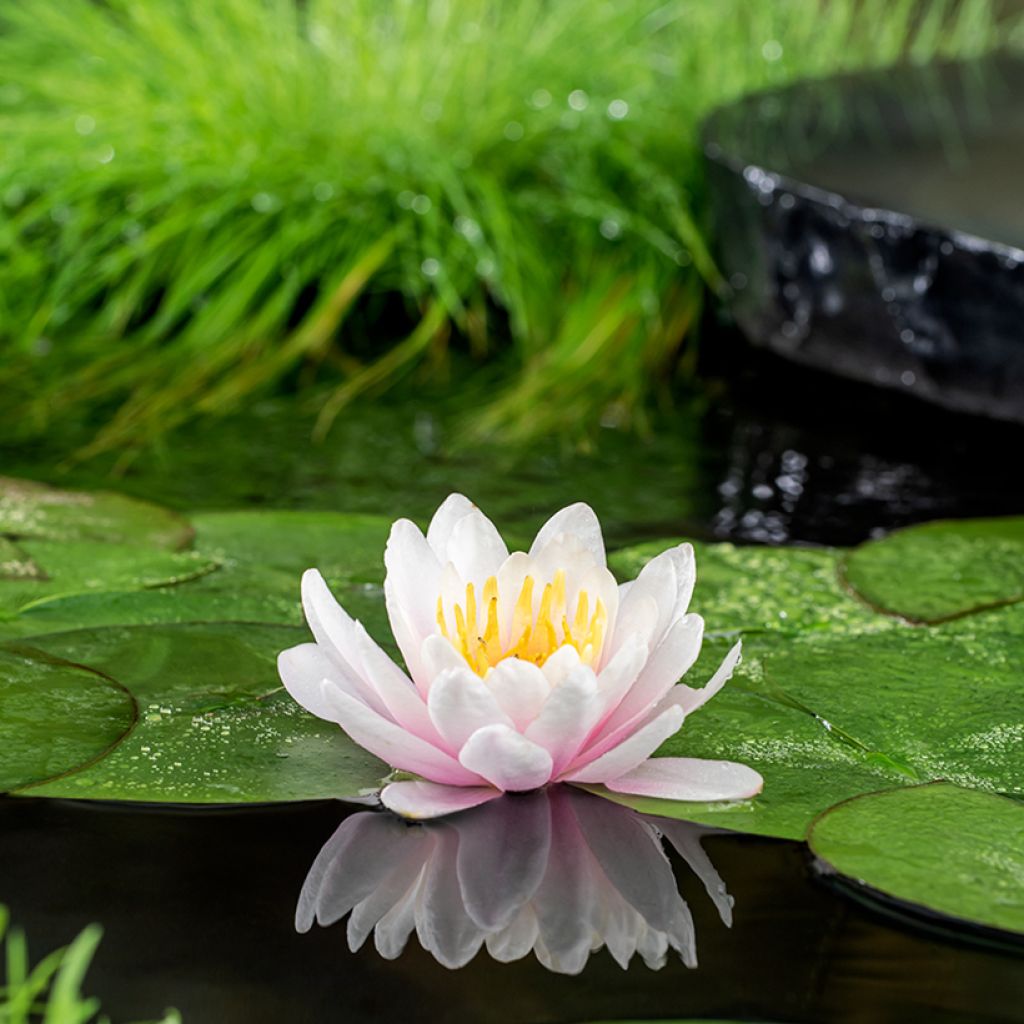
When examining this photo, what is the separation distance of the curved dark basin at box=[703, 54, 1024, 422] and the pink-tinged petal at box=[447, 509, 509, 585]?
0.86 meters

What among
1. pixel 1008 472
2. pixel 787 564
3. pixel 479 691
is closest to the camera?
pixel 479 691

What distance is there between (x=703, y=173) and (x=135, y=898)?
1433 millimetres

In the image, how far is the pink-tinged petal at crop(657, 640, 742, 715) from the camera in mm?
766

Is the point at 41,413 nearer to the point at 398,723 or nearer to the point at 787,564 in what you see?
the point at 787,564

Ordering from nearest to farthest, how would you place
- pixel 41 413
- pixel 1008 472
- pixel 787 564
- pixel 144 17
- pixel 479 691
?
1. pixel 479 691
2. pixel 787 564
3. pixel 1008 472
4. pixel 41 413
5. pixel 144 17

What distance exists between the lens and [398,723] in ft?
2.57

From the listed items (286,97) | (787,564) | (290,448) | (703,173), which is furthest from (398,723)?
(286,97)

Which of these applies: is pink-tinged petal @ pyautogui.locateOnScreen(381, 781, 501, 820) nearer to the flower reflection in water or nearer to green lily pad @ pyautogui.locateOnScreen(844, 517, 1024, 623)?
the flower reflection in water

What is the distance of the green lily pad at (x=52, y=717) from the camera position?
83cm

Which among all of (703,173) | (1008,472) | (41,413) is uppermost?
(703,173)

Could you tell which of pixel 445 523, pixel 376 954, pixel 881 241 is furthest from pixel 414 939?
pixel 881 241

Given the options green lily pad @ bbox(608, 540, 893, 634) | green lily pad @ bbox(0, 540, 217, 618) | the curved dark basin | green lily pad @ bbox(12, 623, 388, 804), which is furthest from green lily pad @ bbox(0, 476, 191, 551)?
the curved dark basin

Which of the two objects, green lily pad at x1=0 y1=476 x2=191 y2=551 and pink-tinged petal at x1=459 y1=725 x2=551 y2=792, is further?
green lily pad at x1=0 y1=476 x2=191 y2=551

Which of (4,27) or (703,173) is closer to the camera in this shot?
(703,173)
